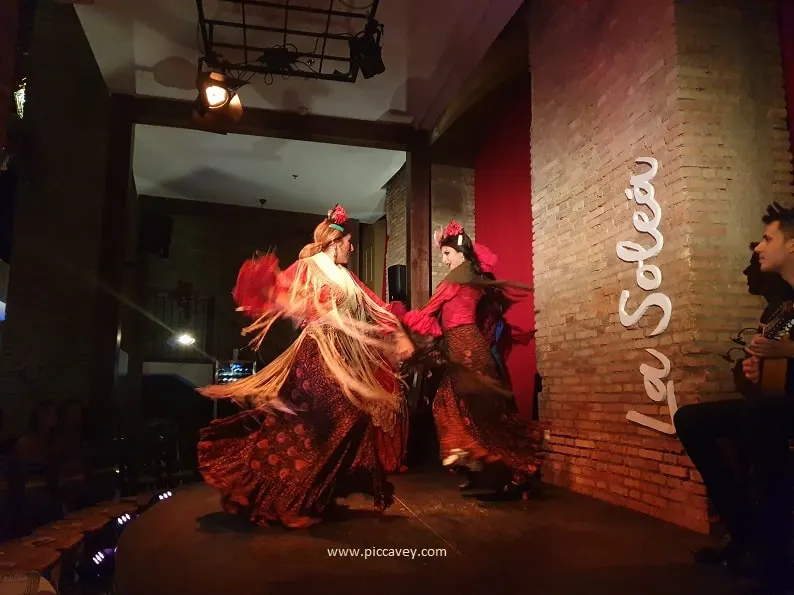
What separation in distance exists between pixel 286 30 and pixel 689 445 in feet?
15.4

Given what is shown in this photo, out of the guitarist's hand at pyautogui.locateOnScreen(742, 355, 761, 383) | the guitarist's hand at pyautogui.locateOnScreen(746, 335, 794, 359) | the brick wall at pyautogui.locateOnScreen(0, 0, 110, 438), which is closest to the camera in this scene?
the guitarist's hand at pyautogui.locateOnScreen(746, 335, 794, 359)

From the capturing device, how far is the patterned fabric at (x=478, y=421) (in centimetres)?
381

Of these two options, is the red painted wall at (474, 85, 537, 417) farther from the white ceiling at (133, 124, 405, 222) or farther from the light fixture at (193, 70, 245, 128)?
the light fixture at (193, 70, 245, 128)

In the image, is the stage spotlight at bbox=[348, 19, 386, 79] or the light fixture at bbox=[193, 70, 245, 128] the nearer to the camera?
the stage spotlight at bbox=[348, 19, 386, 79]

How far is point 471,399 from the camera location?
3959 millimetres

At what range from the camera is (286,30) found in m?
5.44

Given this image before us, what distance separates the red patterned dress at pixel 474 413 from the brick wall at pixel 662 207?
1.87 feet

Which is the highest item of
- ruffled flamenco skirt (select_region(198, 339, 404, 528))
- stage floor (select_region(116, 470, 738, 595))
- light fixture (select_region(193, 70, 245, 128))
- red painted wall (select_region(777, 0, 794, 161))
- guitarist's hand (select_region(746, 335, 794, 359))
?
light fixture (select_region(193, 70, 245, 128))

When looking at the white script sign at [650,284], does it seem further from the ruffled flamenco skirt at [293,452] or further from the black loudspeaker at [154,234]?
the black loudspeaker at [154,234]

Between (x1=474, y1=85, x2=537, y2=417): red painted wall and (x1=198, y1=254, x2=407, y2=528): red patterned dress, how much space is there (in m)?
2.32

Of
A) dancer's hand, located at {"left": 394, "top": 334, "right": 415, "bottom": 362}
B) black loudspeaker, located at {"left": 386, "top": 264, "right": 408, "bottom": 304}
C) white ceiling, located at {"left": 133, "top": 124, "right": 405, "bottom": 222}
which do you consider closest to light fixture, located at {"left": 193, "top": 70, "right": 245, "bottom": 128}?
white ceiling, located at {"left": 133, "top": 124, "right": 405, "bottom": 222}

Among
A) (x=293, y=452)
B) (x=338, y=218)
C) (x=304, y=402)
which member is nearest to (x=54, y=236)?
(x=338, y=218)

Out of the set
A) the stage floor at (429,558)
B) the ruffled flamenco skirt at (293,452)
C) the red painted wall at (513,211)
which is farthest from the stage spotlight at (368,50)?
the stage floor at (429,558)

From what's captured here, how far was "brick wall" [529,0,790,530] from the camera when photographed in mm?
3340
